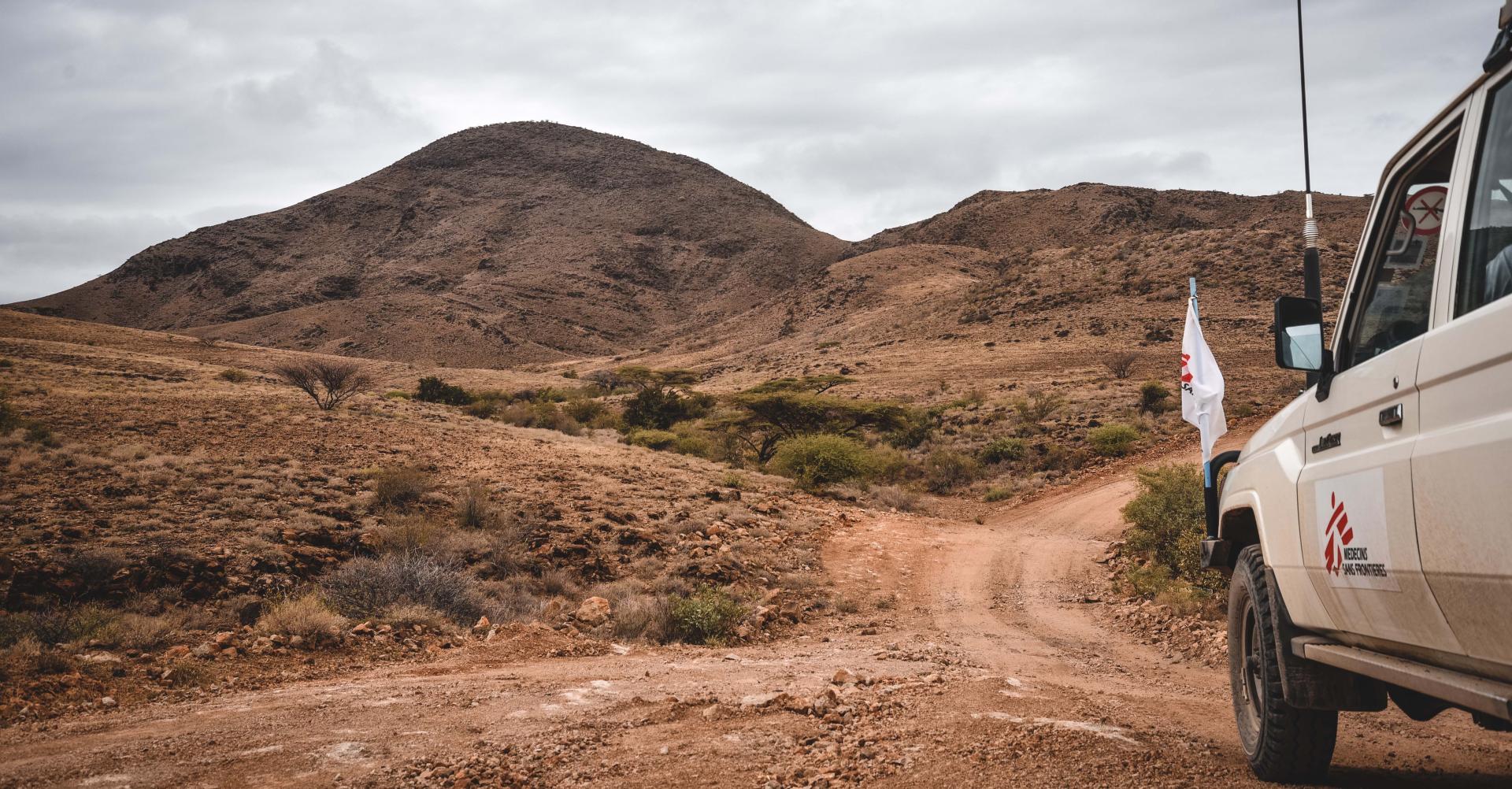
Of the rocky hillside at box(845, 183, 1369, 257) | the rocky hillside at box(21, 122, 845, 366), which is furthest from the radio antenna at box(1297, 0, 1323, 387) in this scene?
the rocky hillside at box(21, 122, 845, 366)

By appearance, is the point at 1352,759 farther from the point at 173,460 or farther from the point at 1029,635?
the point at 173,460

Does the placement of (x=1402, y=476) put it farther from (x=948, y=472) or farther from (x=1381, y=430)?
(x=948, y=472)

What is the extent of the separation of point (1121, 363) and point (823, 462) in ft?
71.7

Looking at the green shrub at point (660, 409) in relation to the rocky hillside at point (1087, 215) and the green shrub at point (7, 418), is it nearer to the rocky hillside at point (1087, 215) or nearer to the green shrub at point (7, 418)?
the green shrub at point (7, 418)

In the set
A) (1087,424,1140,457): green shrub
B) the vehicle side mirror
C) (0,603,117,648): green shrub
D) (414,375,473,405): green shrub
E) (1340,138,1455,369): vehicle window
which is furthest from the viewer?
(414,375,473,405): green shrub

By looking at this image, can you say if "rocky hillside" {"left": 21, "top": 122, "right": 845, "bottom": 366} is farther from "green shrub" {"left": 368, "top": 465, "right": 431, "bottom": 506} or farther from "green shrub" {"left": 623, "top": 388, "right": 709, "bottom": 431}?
"green shrub" {"left": 368, "top": 465, "right": 431, "bottom": 506}

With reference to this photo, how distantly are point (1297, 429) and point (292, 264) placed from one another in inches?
5740

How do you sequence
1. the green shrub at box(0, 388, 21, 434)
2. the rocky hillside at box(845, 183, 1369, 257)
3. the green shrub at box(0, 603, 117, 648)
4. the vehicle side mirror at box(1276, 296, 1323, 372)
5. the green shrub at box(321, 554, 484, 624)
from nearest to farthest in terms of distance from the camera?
the vehicle side mirror at box(1276, 296, 1323, 372) → the green shrub at box(0, 603, 117, 648) → the green shrub at box(321, 554, 484, 624) → the green shrub at box(0, 388, 21, 434) → the rocky hillside at box(845, 183, 1369, 257)

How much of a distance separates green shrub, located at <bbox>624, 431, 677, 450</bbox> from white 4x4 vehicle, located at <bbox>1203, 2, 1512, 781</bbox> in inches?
921

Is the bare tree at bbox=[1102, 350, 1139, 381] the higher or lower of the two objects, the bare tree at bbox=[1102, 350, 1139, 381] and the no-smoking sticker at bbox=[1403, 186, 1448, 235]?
the lower

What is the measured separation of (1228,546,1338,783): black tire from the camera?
3.91 m

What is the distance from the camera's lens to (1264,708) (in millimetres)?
4109

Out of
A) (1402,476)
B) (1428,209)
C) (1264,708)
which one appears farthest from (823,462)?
(1402,476)

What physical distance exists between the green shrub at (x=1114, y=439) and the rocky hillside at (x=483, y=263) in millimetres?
72717
